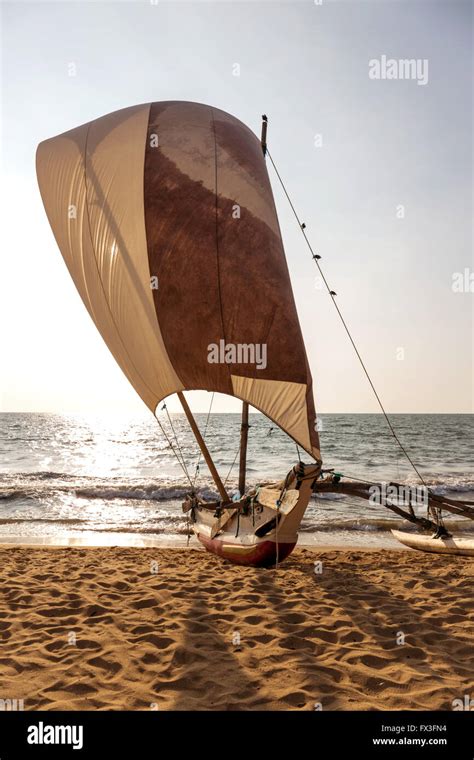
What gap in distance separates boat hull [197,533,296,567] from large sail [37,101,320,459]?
188 cm

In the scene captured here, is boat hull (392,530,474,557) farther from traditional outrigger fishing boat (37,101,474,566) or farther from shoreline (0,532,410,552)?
shoreline (0,532,410,552)

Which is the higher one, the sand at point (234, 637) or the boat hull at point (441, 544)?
the sand at point (234, 637)

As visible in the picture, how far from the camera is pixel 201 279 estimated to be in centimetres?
873

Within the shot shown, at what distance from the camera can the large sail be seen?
8328 millimetres

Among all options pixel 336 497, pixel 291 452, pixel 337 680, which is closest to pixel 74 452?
pixel 291 452

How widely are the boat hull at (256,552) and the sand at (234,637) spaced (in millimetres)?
249

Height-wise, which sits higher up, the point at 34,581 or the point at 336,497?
the point at 34,581

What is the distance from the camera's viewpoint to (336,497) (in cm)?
2044

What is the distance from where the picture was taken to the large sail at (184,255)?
27.3ft

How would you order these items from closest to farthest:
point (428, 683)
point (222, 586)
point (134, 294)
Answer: point (428, 683) < point (222, 586) < point (134, 294)

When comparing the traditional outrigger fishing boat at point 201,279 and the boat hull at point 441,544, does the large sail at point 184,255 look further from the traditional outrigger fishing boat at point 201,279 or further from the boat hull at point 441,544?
the boat hull at point 441,544

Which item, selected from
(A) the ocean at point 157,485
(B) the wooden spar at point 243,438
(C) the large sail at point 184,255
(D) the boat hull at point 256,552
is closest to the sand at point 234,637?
(D) the boat hull at point 256,552

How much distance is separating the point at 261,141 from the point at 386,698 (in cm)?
1090

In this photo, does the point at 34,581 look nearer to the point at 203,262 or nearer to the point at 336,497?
the point at 203,262
